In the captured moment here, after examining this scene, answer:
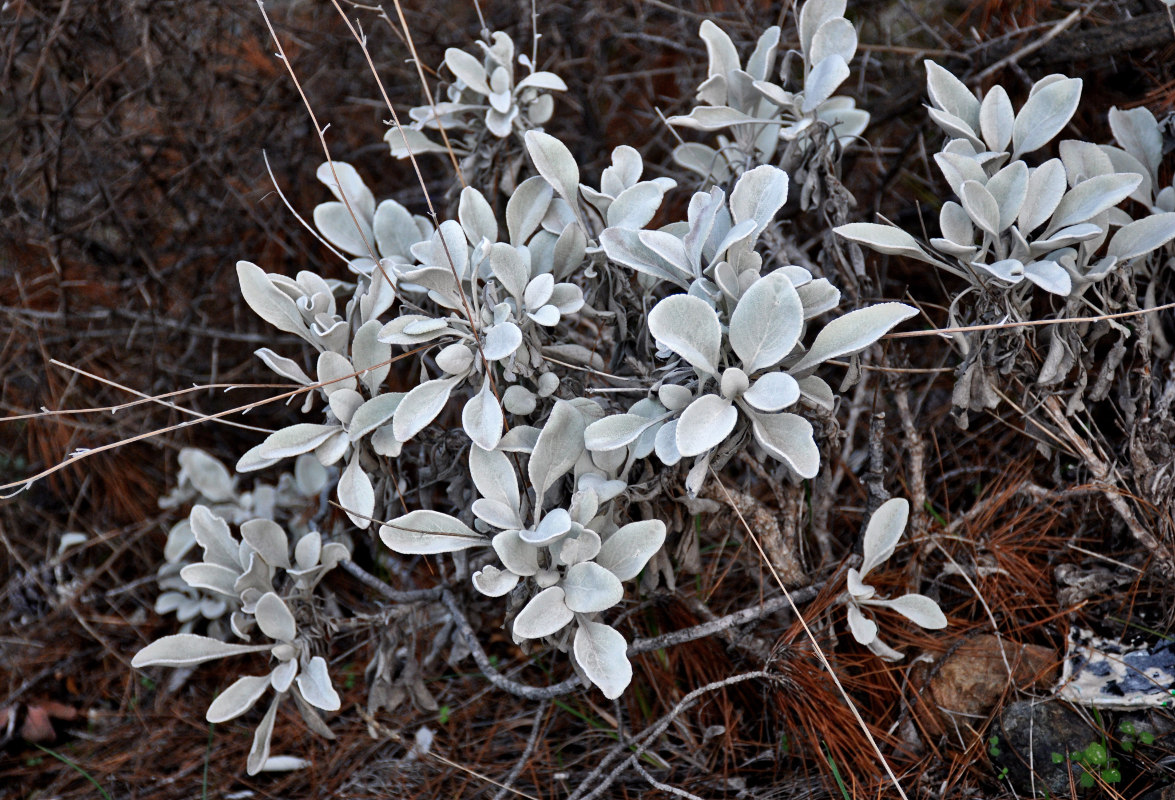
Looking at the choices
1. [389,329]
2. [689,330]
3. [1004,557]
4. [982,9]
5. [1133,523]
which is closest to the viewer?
[689,330]

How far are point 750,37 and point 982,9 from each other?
1.81 feet

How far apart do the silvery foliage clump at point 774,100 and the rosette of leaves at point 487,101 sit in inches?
10.5

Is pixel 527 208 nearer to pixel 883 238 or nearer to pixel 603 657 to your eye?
pixel 883 238

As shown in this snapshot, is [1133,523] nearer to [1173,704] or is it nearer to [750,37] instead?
[1173,704]

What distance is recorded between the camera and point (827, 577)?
1.54 metres

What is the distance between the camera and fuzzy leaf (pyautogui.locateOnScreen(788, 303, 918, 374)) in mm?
1070

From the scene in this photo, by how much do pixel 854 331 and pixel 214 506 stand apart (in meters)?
1.49

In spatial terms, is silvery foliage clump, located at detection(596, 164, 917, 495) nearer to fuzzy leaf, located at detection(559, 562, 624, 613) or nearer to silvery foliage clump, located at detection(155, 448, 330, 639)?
fuzzy leaf, located at detection(559, 562, 624, 613)

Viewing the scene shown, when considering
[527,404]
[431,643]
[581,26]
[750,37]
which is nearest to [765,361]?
[527,404]

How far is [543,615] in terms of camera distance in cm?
116

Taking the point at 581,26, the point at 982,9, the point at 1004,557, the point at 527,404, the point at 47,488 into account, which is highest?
the point at 581,26

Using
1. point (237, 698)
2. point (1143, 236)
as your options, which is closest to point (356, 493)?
point (237, 698)

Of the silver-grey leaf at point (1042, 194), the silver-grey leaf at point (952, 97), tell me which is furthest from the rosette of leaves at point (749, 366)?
the silver-grey leaf at point (952, 97)

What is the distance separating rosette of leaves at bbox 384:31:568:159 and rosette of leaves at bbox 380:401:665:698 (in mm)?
592
